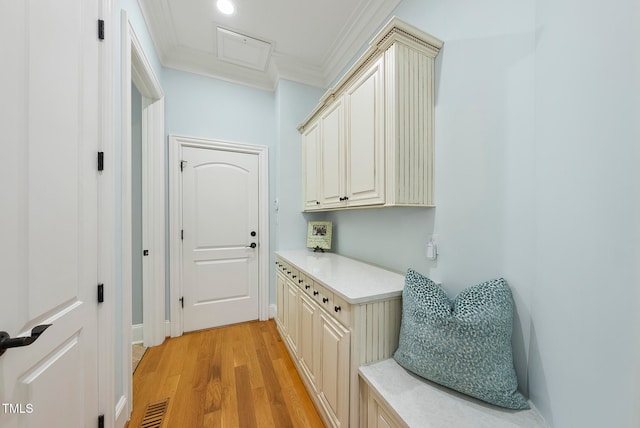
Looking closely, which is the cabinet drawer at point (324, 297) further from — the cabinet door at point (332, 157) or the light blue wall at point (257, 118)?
the light blue wall at point (257, 118)

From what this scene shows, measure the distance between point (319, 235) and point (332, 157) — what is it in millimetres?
939

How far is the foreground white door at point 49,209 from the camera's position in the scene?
640mm

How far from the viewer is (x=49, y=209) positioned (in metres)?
0.78

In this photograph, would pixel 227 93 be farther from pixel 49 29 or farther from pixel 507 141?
pixel 507 141

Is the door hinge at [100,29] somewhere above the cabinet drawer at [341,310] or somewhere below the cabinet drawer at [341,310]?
above

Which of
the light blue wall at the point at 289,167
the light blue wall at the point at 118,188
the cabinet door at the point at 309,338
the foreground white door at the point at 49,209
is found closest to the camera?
the foreground white door at the point at 49,209

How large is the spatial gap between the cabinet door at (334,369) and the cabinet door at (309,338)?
0.08 meters

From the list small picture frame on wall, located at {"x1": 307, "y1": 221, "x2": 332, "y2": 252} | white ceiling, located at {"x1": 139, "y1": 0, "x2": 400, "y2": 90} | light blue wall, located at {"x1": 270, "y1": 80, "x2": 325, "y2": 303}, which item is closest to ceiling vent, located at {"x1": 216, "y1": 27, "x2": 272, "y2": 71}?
white ceiling, located at {"x1": 139, "y1": 0, "x2": 400, "y2": 90}

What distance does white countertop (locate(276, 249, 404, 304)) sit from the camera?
1.15m

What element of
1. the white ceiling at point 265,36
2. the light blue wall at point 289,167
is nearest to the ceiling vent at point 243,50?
the white ceiling at point 265,36

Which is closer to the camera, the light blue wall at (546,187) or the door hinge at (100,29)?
the light blue wall at (546,187)

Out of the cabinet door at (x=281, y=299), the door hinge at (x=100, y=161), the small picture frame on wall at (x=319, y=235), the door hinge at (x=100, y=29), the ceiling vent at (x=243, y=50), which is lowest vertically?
the cabinet door at (x=281, y=299)

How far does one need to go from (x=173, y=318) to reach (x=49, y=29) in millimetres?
2401

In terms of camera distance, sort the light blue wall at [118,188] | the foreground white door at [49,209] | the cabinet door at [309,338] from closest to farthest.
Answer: the foreground white door at [49,209], the light blue wall at [118,188], the cabinet door at [309,338]
